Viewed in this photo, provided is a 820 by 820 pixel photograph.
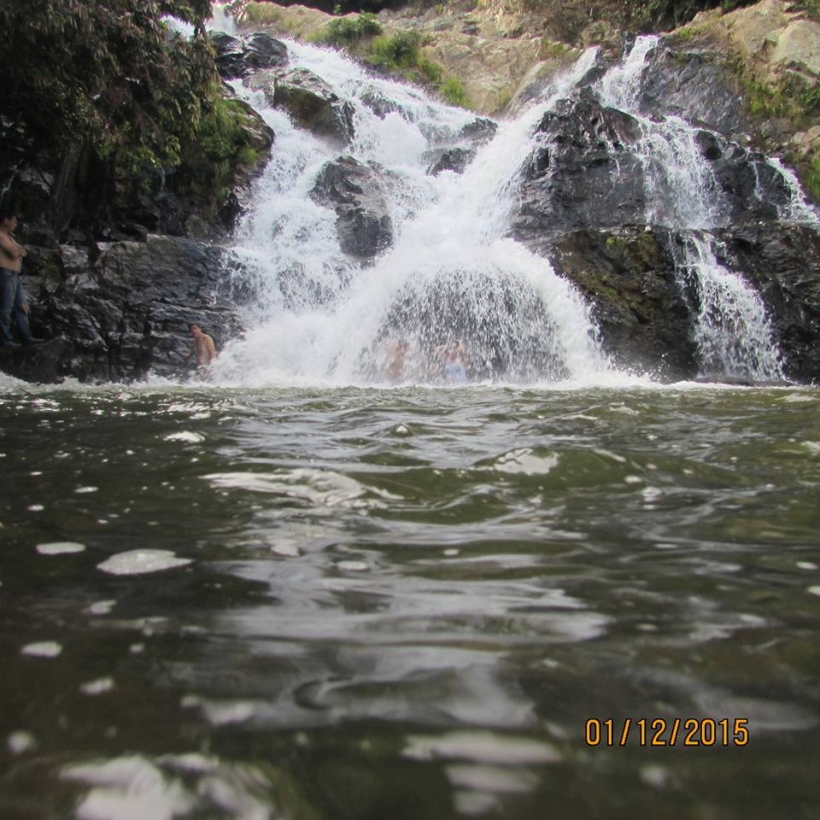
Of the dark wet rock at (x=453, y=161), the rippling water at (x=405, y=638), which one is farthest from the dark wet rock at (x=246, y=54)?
the rippling water at (x=405, y=638)

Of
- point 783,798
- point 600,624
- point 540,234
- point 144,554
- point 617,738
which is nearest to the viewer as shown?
point 783,798

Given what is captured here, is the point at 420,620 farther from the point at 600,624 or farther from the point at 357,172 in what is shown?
the point at 357,172

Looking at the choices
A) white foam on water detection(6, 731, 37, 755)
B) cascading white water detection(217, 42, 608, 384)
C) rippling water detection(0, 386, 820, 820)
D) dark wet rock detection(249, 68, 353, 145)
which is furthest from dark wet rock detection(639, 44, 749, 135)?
white foam on water detection(6, 731, 37, 755)

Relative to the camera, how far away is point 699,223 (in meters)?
16.2

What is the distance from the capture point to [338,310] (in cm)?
1430

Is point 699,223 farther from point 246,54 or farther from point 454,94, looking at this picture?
point 246,54

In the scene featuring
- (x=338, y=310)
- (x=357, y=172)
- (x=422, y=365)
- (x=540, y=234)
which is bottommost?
(x=422, y=365)

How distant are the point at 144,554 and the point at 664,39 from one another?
25.7 metres

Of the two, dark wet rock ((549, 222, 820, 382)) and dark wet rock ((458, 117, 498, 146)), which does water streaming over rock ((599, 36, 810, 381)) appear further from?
dark wet rock ((458, 117, 498, 146))

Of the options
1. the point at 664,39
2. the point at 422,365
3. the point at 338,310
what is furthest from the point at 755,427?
the point at 664,39

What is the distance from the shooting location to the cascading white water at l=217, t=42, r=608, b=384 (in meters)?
12.5

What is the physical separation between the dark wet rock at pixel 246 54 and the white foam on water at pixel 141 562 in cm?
2604

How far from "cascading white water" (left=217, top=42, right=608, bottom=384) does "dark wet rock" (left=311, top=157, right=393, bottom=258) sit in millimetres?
318

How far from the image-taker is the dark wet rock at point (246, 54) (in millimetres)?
24328
